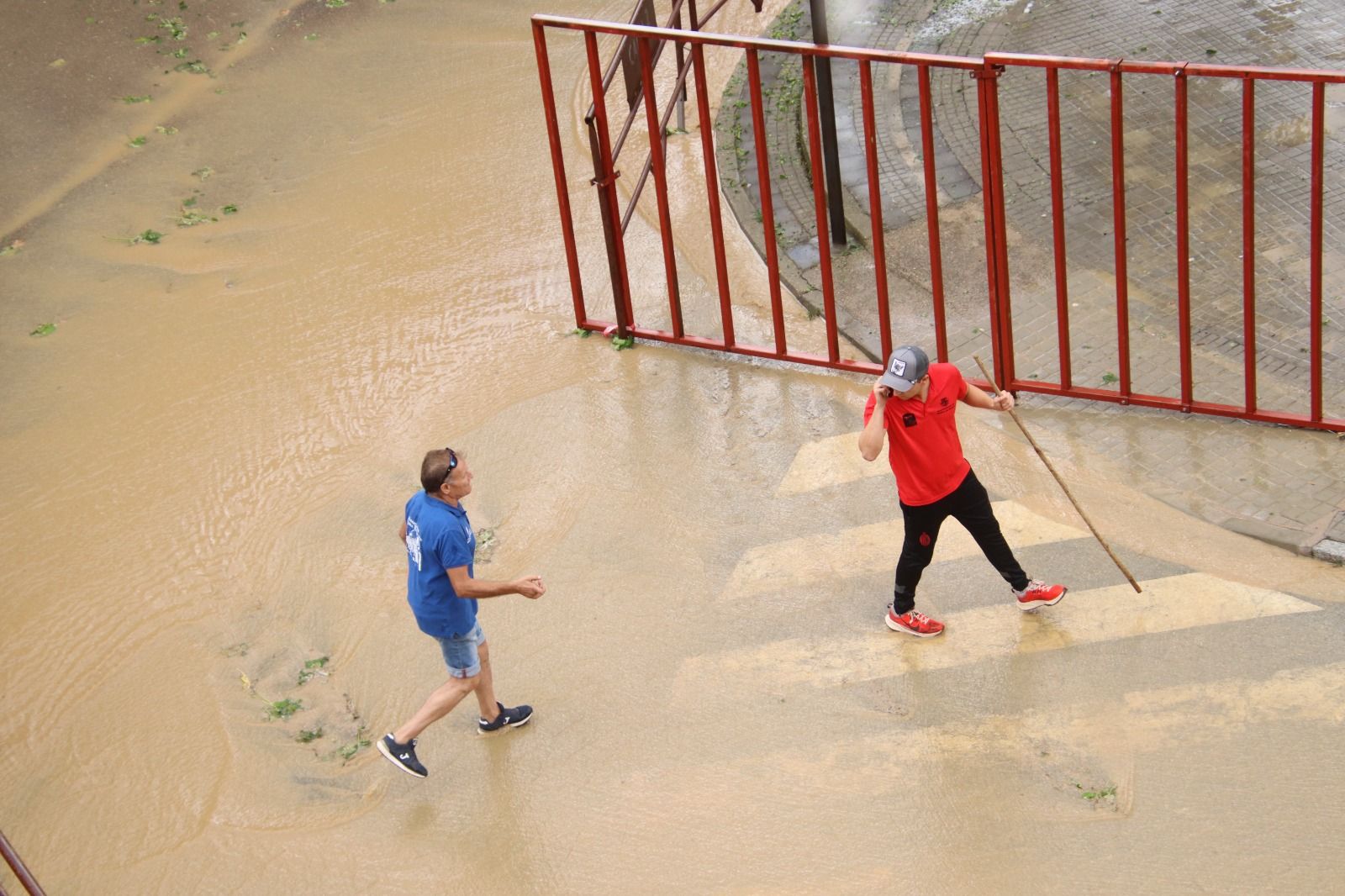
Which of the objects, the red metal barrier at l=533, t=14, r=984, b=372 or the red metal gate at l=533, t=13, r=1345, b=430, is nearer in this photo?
the red metal gate at l=533, t=13, r=1345, b=430

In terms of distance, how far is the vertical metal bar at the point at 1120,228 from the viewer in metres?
6.90

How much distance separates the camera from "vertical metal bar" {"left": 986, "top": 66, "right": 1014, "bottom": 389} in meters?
7.24

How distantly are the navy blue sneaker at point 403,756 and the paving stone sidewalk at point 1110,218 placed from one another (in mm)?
3796

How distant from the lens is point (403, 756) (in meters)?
6.06

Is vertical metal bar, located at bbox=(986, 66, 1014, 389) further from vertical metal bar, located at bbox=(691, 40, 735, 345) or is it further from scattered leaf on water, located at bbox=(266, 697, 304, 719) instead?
scattered leaf on water, located at bbox=(266, 697, 304, 719)

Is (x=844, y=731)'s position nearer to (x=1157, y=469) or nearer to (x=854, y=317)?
(x=1157, y=469)

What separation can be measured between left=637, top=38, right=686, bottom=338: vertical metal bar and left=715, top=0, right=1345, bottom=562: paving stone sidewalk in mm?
986

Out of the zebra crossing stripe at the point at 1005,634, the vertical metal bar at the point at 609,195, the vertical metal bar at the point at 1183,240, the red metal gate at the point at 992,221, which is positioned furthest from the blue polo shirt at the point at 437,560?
the vertical metal bar at the point at 1183,240

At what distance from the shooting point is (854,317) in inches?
353

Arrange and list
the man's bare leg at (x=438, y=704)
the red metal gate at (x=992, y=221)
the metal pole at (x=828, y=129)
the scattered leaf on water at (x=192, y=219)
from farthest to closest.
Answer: the scattered leaf on water at (x=192, y=219) → the metal pole at (x=828, y=129) → the red metal gate at (x=992, y=221) → the man's bare leg at (x=438, y=704)

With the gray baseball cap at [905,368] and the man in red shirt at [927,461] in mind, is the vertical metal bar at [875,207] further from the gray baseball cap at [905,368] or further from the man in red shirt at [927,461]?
the gray baseball cap at [905,368]

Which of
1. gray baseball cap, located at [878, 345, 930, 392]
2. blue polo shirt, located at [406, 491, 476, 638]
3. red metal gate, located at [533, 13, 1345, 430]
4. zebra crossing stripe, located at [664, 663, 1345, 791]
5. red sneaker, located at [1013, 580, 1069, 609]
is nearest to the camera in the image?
blue polo shirt, located at [406, 491, 476, 638]

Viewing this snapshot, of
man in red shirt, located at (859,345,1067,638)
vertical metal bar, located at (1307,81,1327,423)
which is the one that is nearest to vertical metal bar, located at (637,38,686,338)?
man in red shirt, located at (859,345,1067,638)

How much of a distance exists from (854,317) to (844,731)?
3534mm
